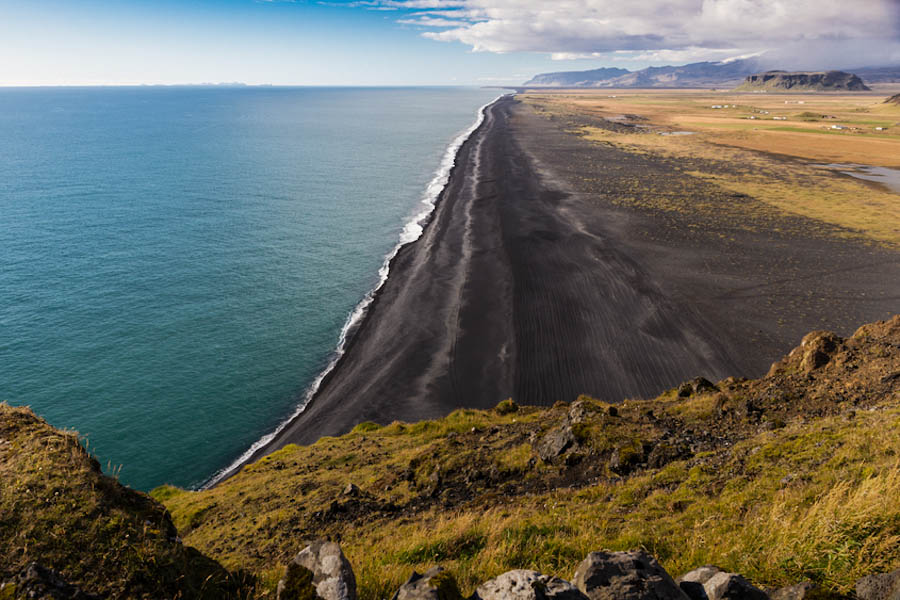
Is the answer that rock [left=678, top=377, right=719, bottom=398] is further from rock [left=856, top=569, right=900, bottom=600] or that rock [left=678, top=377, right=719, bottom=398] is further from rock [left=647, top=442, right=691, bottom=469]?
rock [left=856, top=569, right=900, bottom=600]

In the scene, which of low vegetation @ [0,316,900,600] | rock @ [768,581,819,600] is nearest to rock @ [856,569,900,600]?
low vegetation @ [0,316,900,600]

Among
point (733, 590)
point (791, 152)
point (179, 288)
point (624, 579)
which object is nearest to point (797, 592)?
point (733, 590)

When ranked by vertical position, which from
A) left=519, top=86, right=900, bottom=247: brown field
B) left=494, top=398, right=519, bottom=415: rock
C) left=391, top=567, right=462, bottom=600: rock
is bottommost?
left=494, top=398, right=519, bottom=415: rock

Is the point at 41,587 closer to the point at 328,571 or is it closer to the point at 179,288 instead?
the point at 328,571

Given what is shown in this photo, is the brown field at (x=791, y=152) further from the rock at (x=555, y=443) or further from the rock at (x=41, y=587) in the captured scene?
the rock at (x=41, y=587)

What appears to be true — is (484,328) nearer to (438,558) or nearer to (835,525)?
(438,558)

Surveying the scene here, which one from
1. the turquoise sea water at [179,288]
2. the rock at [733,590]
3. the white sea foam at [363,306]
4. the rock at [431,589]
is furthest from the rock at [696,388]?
the turquoise sea water at [179,288]
